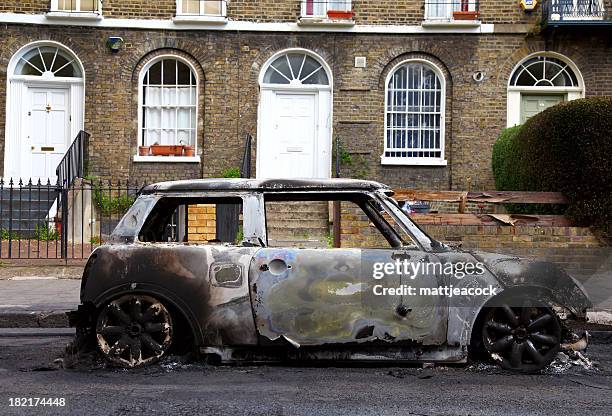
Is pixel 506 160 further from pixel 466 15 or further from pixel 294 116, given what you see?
pixel 294 116

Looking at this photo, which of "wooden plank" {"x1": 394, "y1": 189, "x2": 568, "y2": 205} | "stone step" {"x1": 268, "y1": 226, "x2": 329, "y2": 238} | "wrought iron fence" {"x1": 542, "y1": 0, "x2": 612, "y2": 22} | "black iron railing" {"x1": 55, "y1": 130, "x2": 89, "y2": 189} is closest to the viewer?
"wooden plank" {"x1": 394, "y1": 189, "x2": 568, "y2": 205}

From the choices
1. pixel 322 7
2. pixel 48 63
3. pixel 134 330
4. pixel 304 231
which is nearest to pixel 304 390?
pixel 134 330

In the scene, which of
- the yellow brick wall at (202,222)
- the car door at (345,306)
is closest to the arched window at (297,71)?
the yellow brick wall at (202,222)

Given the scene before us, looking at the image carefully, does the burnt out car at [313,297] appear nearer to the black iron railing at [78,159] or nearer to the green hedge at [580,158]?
the green hedge at [580,158]

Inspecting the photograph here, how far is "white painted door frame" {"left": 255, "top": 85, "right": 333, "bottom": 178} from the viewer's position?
57.4ft

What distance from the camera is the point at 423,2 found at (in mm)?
17484

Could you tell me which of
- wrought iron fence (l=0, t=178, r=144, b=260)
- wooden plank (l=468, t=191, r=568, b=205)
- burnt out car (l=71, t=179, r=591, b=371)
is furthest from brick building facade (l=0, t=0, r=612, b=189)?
burnt out car (l=71, t=179, r=591, b=371)

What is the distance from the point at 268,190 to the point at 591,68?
13.8 meters

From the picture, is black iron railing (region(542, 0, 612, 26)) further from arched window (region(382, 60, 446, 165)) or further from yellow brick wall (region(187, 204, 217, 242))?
yellow brick wall (region(187, 204, 217, 242))

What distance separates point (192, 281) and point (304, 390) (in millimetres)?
1198

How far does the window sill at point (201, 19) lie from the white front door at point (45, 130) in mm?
3138

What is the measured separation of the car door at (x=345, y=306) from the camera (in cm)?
547

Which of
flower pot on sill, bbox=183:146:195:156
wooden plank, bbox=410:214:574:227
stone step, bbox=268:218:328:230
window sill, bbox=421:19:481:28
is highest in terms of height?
window sill, bbox=421:19:481:28

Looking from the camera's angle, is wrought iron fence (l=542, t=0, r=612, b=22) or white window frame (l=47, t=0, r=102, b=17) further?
white window frame (l=47, t=0, r=102, b=17)
